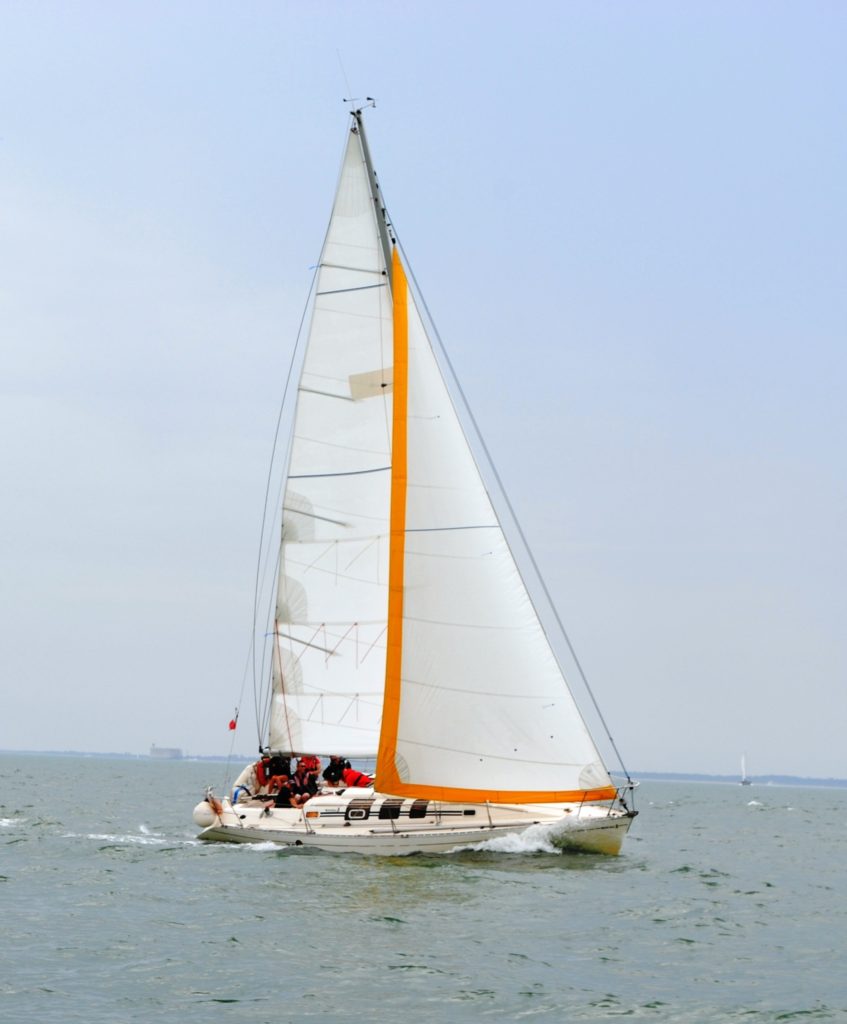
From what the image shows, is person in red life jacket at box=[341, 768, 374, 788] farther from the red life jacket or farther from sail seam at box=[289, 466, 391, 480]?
sail seam at box=[289, 466, 391, 480]

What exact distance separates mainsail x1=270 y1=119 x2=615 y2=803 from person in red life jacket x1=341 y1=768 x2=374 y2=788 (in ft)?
1.64

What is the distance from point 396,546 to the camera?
2714cm

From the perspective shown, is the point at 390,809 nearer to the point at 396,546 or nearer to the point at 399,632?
the point at 399,632

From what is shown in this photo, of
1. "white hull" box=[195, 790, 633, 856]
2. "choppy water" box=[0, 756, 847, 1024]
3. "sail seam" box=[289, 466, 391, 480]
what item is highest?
"sail seam" box=[289, 466, 391, 480]

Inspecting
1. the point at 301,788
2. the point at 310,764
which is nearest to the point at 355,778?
the point at 310,764

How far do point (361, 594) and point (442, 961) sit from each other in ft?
50.6

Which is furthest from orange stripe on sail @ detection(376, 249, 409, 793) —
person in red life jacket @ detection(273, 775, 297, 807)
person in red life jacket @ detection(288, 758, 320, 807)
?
person in red life jacket @ detection(273, 775, 297, 807)

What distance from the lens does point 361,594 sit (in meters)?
32.2

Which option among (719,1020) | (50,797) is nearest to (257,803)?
(719,1020)

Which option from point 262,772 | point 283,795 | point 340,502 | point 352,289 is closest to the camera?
point 283,795

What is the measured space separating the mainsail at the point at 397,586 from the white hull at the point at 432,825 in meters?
0.46

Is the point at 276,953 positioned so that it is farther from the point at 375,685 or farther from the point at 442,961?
the point at 375,685

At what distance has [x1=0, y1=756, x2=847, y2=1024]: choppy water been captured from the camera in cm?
1518

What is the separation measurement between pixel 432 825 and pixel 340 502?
8.94 m
